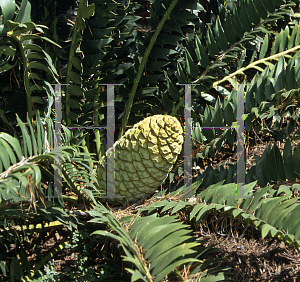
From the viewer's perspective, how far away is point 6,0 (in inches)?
36.2

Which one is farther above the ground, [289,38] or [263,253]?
[289,38]

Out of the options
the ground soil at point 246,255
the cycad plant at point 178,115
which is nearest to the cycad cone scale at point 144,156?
the cycad plant at point 178,115

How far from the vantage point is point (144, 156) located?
1.23 meters

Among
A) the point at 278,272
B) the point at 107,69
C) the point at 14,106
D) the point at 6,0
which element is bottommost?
the point at 278,272

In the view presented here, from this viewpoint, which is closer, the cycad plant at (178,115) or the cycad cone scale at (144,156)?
the cycad plant at (178,115)

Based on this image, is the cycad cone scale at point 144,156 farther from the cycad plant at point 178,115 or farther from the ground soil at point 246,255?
the ground soil at point 246,255

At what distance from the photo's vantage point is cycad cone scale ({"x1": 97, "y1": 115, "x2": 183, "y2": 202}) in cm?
119

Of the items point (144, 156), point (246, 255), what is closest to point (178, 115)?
point (144, 156)

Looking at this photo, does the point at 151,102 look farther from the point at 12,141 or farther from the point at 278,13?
the point at 12,141

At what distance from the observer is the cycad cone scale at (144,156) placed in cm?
119

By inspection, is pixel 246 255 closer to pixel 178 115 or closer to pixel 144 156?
pixel 144 156

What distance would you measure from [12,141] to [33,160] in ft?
0.27

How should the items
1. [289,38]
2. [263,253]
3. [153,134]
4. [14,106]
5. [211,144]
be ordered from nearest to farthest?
[153,134] < [263,253] < [211,144] < [14,106] < [289,38]

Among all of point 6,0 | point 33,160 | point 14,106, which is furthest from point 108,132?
point 6,0
